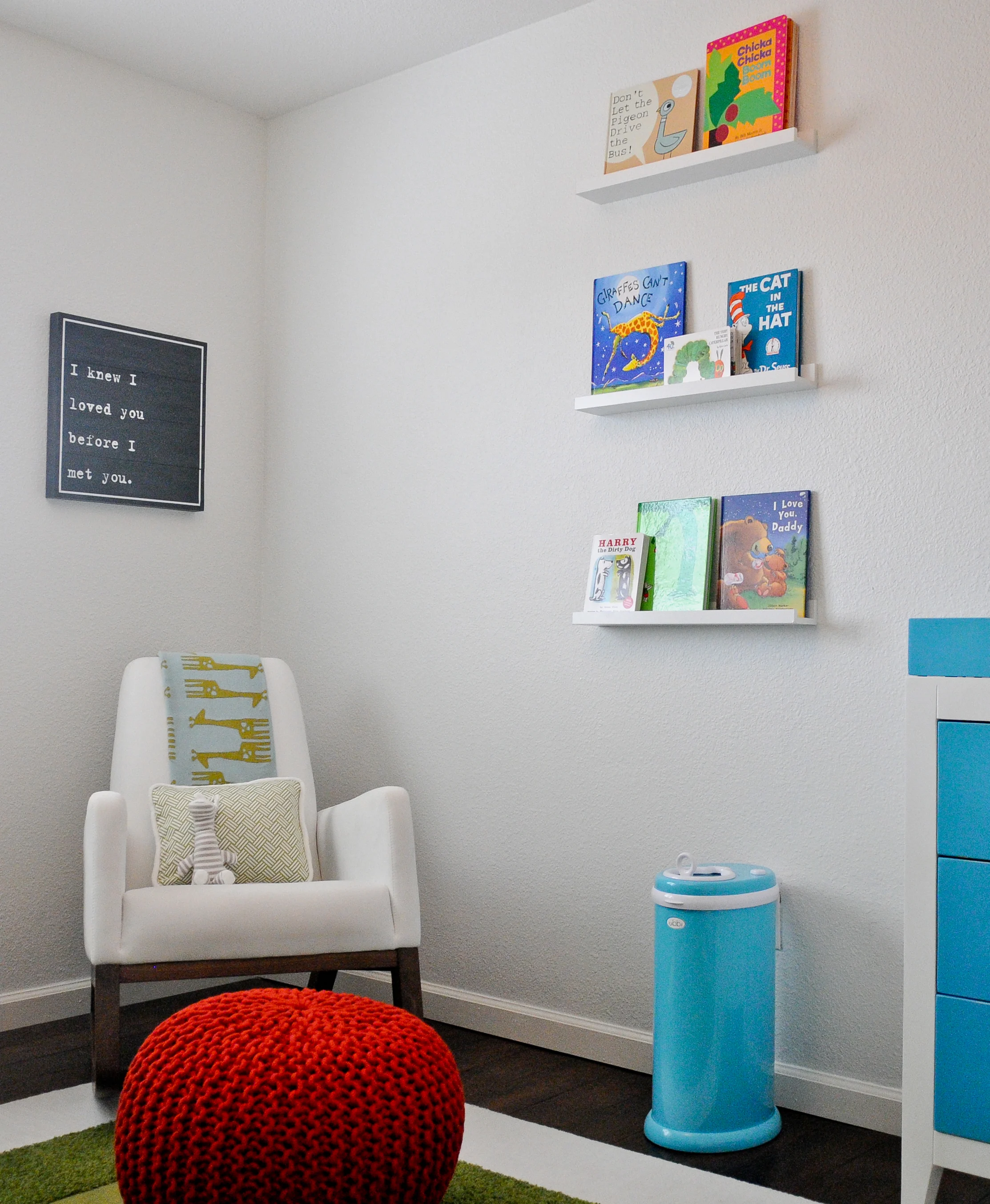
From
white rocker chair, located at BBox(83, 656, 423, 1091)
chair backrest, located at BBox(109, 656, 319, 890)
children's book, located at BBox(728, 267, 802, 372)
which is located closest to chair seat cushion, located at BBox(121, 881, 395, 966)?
white rocker chair, located at BBox(83, 656, 423, 1091)

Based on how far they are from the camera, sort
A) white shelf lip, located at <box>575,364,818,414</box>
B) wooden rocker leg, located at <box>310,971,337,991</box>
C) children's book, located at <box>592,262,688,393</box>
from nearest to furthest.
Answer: white shelf lip, located at <box>575,364,818,414</box> < children's book, located at <box>592,262,688,393</box> < wooden rocker leg, located at <box>310,971,337,991</box>

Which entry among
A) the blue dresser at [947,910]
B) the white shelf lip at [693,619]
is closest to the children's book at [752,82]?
the white shelf lip at [693,619]

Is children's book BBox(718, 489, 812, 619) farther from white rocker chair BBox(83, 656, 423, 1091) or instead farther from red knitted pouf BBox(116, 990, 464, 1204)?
red knitted pouf BBox(116, 990, 464, 1204)

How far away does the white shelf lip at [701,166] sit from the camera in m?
2.44

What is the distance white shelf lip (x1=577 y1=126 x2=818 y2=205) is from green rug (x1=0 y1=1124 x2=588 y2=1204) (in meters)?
2.04

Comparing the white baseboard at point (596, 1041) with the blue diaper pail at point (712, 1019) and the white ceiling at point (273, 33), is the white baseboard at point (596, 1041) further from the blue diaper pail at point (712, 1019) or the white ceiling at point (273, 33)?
the white ceiling at point (273, 33)

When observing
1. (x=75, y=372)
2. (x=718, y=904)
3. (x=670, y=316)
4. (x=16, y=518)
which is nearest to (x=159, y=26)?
(x=75, y=372)

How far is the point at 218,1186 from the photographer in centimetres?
149

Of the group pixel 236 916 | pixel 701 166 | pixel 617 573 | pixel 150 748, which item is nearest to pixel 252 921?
pixel 236 916

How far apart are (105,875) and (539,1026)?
110cm

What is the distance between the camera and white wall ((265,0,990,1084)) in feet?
7.68

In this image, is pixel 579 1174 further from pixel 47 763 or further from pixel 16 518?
pixel 16 518

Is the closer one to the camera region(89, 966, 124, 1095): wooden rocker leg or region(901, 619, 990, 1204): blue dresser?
region(901, 619, 990, 1204): blue dresser

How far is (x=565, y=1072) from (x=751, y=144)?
2.05m
